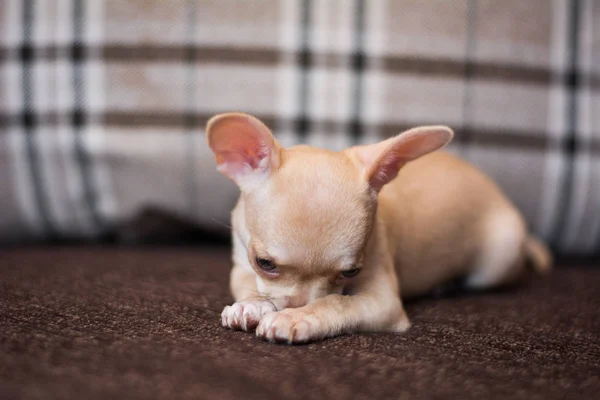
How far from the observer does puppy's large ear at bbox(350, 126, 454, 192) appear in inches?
51.4

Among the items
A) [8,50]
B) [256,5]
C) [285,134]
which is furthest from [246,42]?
[8,50]

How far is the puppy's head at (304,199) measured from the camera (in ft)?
4.03

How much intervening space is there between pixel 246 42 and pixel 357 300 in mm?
1219

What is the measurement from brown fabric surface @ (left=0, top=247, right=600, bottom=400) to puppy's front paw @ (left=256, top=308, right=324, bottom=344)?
0.03 m

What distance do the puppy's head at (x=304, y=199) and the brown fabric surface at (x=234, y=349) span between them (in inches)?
5.8

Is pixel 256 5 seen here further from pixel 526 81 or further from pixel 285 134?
pixel 526 81

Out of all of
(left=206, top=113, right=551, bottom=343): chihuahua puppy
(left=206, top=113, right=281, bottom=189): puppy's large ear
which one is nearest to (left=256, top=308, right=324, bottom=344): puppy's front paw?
(left=206, top=113, right=551, bottom=343): chihuahua puppy

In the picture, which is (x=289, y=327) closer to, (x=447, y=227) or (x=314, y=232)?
(x=314, y=232)

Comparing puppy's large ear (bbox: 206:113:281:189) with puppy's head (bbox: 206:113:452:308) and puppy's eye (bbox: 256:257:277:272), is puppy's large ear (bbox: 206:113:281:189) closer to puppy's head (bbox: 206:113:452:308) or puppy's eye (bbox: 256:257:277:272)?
puppy's head (bbox: 206:113:452:308)

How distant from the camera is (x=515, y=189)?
7.64ft

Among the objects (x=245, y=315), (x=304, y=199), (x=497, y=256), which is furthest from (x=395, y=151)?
(x=497, y=256)

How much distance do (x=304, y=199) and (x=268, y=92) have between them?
1080 mm

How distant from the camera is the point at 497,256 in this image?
6.46 ft

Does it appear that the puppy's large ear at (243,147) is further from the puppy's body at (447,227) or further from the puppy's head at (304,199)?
the puppy's body at (447,227)
